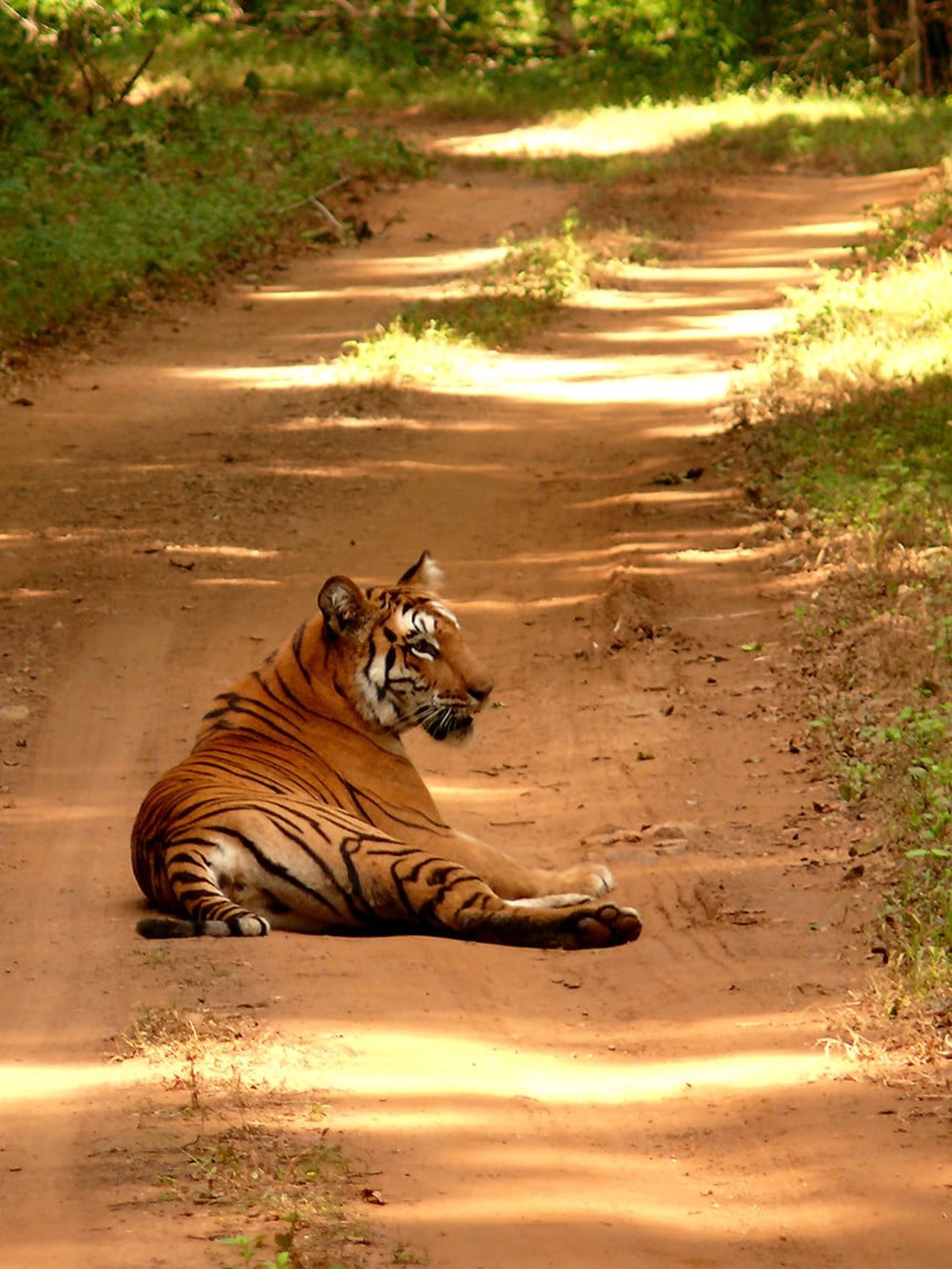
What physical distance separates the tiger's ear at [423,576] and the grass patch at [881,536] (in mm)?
1694

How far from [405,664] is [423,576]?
45cm

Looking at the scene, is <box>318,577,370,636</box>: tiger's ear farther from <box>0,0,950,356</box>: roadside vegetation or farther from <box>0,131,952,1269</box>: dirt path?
<box>0,0,950,356</box>: roadside vegetation

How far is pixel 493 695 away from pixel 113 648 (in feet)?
6.42

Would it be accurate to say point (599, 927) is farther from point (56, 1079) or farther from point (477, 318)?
point (477, 318)

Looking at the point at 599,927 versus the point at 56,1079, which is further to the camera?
the point at 599,927

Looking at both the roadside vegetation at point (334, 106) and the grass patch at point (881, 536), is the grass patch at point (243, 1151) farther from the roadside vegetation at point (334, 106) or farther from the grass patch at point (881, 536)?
the roadside vegetation at point (334, 106)

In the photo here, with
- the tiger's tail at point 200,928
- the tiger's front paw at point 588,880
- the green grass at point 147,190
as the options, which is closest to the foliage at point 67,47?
the green grass at point 147,190

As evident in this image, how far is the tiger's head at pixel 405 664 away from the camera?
245 inches

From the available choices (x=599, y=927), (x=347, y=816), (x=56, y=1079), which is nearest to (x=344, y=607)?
(x=347, y=816)

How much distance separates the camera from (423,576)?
6559mm

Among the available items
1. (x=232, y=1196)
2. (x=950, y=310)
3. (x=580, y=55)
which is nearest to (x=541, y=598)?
(x=950, y=310)

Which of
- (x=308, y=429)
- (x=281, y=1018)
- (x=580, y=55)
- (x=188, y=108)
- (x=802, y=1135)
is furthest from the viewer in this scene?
(x=580, y=55)

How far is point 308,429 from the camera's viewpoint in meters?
13.2

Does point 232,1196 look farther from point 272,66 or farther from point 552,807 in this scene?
point 272,66
